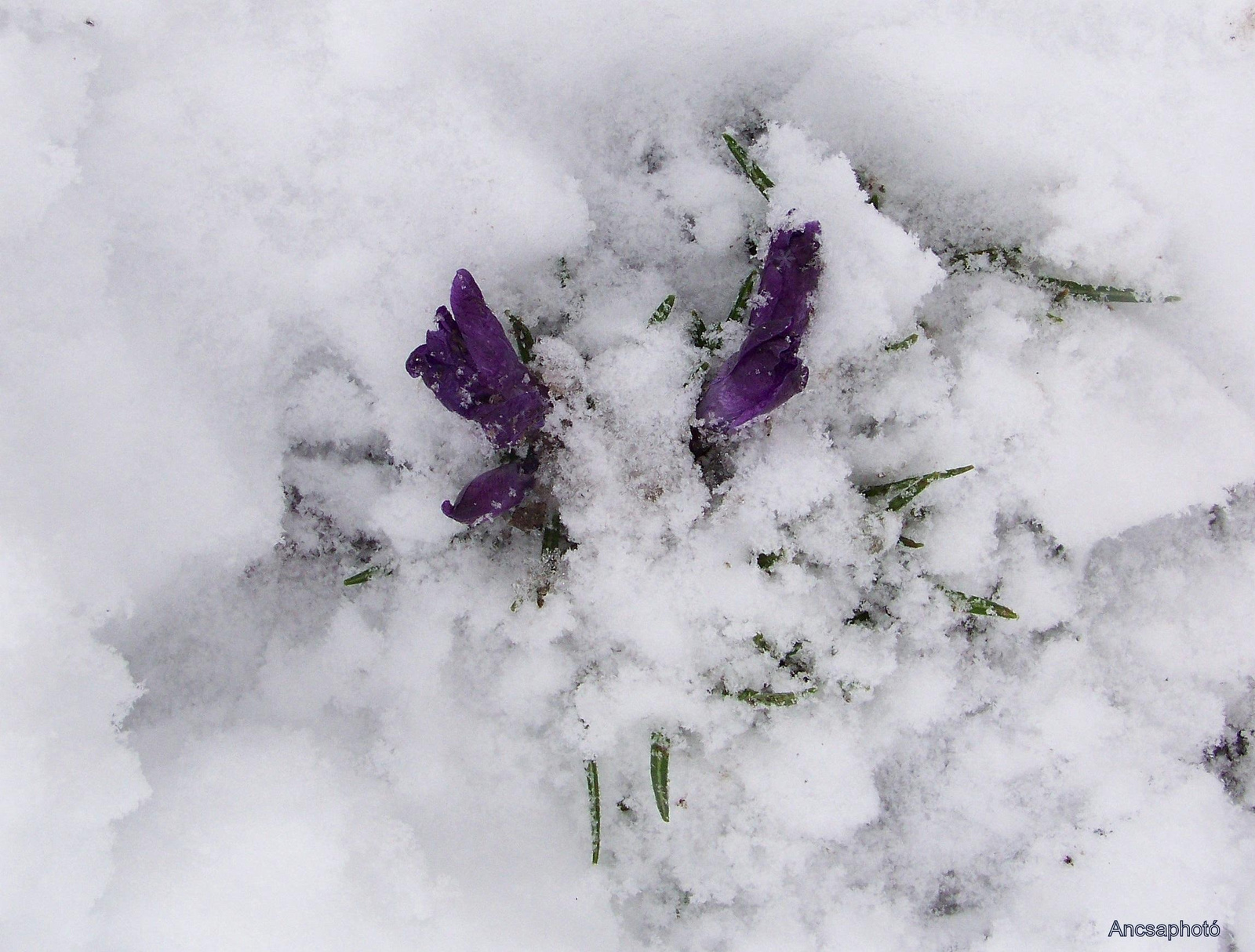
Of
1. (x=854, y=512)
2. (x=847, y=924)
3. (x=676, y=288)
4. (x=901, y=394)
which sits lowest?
(x=847, y=924)

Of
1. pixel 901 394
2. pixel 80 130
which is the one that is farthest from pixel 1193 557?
pixel 80 130

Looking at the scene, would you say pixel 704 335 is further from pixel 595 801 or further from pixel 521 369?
pixel 595 801

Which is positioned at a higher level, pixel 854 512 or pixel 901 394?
pixel 901 394

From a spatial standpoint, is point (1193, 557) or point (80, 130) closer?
point (80, 130)

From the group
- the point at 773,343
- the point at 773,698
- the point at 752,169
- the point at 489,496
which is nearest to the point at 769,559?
the point at 773,698

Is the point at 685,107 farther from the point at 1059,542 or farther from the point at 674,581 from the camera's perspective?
the point at 1059,542

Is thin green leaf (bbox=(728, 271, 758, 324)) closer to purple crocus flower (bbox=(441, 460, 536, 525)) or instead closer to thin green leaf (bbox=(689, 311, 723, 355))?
thin green leaf (bbox=(689, 311, 723, 355))
